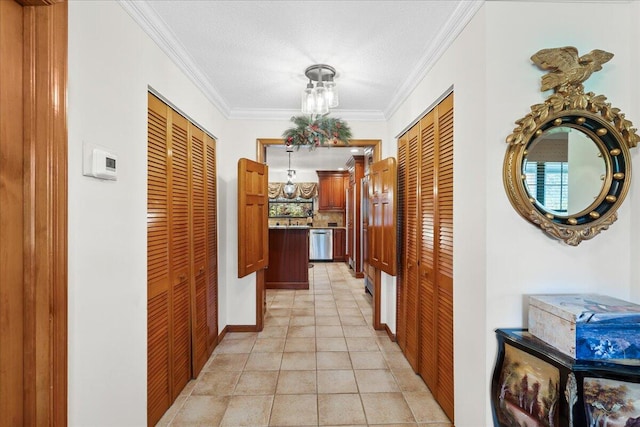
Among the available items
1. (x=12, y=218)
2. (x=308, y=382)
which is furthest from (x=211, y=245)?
(x=12, y=218)

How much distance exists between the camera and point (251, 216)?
117 inches

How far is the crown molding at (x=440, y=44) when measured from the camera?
154 cm

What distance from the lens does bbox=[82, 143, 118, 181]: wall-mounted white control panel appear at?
4.02ft

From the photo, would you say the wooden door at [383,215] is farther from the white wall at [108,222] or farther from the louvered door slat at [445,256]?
the white wall at [108,222]

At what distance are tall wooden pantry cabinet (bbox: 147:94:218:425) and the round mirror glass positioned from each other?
204cm

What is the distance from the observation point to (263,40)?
1.93 m

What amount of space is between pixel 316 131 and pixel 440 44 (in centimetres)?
145

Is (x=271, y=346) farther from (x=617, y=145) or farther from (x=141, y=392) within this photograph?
(x=617, y=145)

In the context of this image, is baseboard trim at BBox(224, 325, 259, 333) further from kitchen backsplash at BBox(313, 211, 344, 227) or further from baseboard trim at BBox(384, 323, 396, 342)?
kitchen backsplash at BBox(313, 211, 344, 227)

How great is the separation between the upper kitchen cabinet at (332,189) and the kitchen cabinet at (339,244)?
2.19 ft

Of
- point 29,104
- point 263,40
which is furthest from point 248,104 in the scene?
point 29,104

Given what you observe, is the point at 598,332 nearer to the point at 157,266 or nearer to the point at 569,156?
the point at 569,156

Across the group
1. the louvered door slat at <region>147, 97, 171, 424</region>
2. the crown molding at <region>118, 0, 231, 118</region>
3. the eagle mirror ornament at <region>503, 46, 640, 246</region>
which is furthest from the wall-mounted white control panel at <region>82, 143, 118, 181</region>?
the eagle mirror ornament at <region>503, 46, 640, 246</region>

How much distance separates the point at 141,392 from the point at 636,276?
2.59 m
